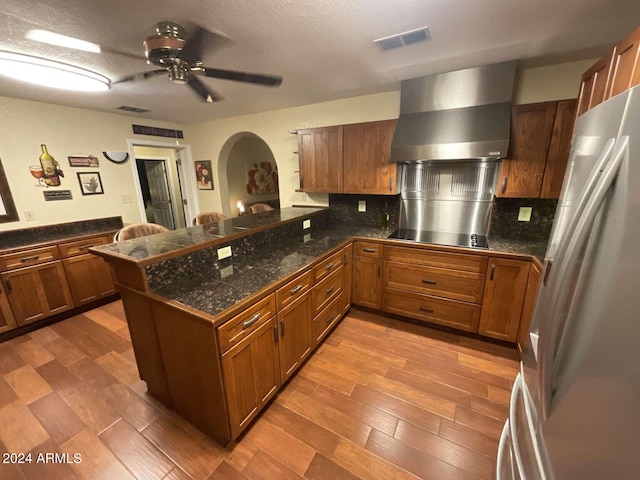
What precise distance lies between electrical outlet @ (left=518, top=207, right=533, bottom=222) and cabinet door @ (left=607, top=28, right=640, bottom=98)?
1.33 m

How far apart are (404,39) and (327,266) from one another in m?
1.78

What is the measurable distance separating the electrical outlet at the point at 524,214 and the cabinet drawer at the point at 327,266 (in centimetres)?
182

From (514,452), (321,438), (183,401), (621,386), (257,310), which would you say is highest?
(621,386)

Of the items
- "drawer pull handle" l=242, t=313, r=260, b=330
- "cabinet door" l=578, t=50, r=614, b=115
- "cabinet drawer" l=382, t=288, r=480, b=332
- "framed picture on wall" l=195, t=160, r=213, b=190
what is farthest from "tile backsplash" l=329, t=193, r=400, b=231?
"framed picture on wall" l=195, t=160, r=213, b=190

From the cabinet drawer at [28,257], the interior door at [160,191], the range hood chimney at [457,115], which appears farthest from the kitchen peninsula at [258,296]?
the interior door at [160,191]

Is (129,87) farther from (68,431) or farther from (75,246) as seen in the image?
(68,431)

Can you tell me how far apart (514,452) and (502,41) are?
2441mm

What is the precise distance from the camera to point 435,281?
2.50m

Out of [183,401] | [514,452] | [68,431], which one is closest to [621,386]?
[514,452]

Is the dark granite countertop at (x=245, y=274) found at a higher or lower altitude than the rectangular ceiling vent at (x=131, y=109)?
lower

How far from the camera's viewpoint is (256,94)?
2.89 metres

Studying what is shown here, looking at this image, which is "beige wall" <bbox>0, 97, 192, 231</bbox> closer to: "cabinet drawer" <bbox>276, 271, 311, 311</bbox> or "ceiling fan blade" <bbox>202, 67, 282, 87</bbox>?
"ceiling fan blade" <bbox>202, 67, 282, 87</bbox>

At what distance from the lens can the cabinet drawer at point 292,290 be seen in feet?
5.62

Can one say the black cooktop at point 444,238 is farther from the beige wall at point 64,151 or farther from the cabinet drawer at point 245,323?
the beige wall at point 64,151
